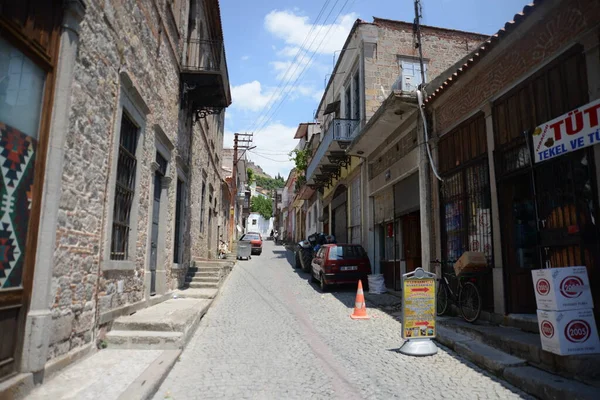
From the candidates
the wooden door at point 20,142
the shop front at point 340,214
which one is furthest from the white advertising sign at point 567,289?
the shop front at point 340,214

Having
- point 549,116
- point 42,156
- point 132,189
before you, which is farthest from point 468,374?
point 132,189

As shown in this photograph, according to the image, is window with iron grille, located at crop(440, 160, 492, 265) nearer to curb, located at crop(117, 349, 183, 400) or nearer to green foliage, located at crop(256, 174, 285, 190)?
curb, located at crop(117, 349, 183, 400)

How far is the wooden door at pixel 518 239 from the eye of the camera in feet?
21.1

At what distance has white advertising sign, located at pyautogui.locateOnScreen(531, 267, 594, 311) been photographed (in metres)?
4.29

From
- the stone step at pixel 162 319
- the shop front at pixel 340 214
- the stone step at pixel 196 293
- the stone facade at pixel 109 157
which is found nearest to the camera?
the stone facade at pixel 109 157

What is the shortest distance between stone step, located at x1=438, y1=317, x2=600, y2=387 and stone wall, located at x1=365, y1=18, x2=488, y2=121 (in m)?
10.1

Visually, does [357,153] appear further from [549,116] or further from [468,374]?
[468,374]

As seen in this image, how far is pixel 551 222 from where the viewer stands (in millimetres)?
5633

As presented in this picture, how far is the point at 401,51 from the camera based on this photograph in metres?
15.8

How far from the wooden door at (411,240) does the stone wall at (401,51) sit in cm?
507

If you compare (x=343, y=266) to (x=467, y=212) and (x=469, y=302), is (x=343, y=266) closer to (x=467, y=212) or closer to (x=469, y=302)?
(x=467, y=212)

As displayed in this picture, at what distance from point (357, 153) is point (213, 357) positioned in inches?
413

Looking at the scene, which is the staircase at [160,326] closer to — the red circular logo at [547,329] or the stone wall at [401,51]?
the red circular logo at [547,329]

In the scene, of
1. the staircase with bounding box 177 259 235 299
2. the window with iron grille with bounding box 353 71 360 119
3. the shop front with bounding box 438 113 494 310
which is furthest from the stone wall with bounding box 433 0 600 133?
the window with iron grille with bounding box 353 71 360 119
